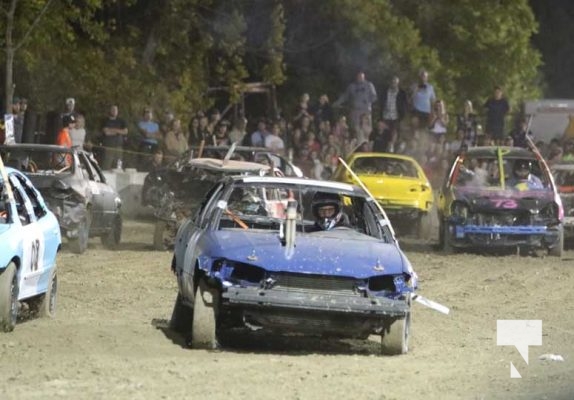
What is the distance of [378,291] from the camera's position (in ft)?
36.9

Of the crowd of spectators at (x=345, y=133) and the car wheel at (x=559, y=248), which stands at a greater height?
the crowd of spectators at (x=345, y=133)

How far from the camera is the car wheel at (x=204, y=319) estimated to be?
11.1 meters

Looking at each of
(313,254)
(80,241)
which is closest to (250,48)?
(80,241)

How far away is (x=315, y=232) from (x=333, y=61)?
2501 centimetres

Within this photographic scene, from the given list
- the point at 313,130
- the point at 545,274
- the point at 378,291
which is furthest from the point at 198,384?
the point at 313,130

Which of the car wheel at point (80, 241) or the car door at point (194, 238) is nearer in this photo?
the car door at point (194, 238)

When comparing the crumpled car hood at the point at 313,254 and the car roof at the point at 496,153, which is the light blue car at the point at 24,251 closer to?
the crumpled car hood at the point at 313,254

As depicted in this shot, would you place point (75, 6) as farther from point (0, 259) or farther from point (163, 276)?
point (0, 259)

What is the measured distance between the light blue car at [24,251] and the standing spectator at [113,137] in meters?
15.6

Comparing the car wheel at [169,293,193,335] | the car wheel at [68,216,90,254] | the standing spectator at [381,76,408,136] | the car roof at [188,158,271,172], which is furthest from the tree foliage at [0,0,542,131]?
the car wheel at [169,293,193,335]

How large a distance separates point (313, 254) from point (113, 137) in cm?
1847

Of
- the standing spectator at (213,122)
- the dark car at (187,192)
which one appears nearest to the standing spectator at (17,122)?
the standing spectator at (213,122)

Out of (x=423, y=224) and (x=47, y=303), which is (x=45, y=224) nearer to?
(x=47, y=303)

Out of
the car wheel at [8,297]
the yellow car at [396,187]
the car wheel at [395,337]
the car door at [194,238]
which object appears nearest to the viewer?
the car wheel at [395,337]
